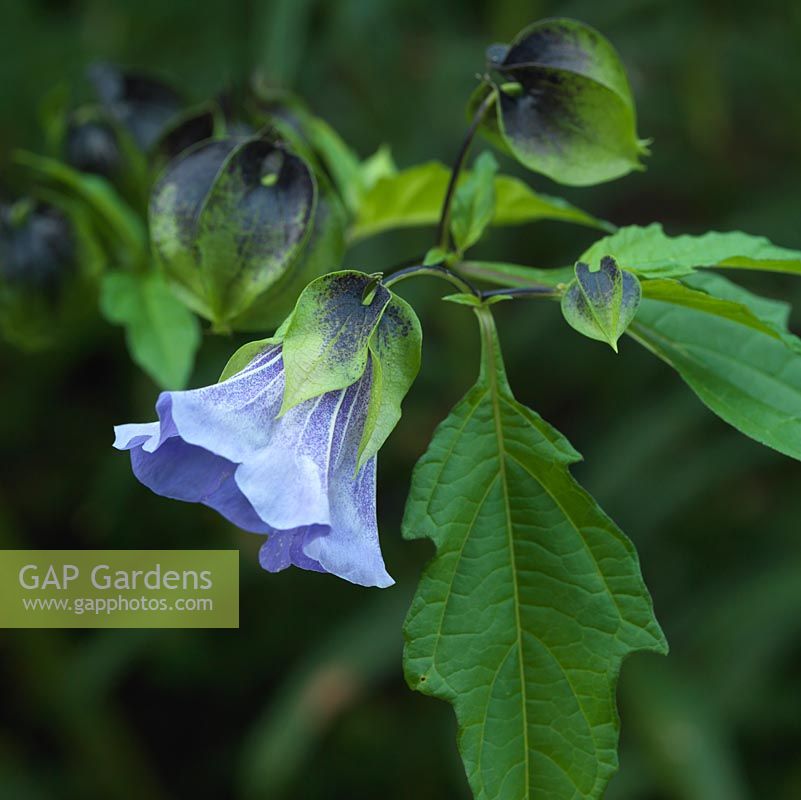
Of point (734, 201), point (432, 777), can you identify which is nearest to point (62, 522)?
point (432, 777)

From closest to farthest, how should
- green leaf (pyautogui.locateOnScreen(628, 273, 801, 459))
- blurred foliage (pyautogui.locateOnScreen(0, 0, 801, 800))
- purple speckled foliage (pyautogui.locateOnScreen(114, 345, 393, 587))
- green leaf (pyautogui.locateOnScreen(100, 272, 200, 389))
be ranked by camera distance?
purple speckled foliage (pyautogui.locateOnScreen(114, 345, 393, 587)) → green leaf (pyautogui.locateOnScreen(628, 273, 801, 459)) → green leaf (pyautogui.locateOnScreen(100, 272, 200, 389)) → blurred foliage (pyautogui.locateOnScreen(0, 0, 801, 800))

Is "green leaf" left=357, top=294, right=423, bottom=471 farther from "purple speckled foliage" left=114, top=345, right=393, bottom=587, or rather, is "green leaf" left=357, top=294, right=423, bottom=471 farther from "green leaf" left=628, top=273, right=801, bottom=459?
"green leaf" left=628, top=273, right=801, bottom=459

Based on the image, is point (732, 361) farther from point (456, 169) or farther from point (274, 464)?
point (274, 464)

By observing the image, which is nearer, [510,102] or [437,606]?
[437,606]

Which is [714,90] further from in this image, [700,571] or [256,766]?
[256,766]

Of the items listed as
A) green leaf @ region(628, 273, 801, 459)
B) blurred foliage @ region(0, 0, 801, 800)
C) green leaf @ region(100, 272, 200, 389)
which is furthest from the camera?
blurred foliage @ region(0, 0, 801, 800)

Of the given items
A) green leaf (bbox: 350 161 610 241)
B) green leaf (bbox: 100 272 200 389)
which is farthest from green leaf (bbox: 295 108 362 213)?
green leaf (bbox: 100 272 200 389)
